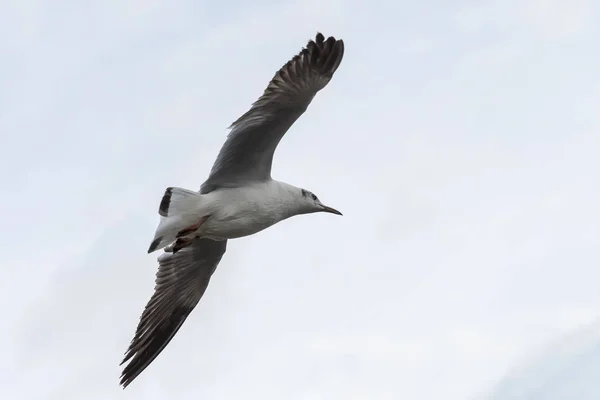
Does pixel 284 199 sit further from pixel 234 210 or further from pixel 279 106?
pixel 279 106

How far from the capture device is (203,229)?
15.0 meters

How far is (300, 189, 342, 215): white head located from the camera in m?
15.7

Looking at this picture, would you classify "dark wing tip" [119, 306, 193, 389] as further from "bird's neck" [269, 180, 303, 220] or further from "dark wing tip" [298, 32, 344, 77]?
"dark wing tip" [298, 32, 344, 77]

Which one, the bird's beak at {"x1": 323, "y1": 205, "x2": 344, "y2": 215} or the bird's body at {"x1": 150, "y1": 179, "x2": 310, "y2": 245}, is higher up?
the bird's beak at {"x1": 323, "y1": 205, "x2": 344, "y2": 215}

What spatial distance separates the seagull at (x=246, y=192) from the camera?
46.4 feet

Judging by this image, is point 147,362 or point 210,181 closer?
point 210,181

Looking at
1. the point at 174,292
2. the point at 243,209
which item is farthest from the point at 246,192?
the point at 174,292

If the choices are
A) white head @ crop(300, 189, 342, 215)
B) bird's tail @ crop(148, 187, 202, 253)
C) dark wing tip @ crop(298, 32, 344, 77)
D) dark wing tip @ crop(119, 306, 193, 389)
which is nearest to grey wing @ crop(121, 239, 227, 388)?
dark wing tip @ crop(119, 306, 193, 389)

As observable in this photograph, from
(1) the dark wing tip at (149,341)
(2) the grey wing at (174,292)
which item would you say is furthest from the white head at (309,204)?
(1) the dark wing tip at (149,341)

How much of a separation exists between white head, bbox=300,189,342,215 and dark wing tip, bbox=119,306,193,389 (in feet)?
8.51

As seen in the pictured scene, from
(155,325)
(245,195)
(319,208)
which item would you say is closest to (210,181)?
(245,195)

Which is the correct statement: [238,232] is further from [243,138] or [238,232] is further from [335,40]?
[335,40]

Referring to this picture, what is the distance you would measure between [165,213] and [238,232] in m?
1.17

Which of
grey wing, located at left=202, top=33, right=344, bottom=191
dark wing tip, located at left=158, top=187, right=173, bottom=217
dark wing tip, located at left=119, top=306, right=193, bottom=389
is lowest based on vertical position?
dark wing tip, located at left=119, top=306, right=193, bottom=389
